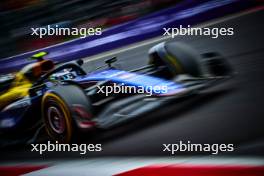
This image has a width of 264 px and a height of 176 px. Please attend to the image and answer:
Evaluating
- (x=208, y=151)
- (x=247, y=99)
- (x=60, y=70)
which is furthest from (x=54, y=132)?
(x=247, y=99)

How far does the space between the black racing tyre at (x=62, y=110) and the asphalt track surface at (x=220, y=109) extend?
0.16 meters

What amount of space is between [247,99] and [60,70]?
2.95ft

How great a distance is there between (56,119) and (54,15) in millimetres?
501

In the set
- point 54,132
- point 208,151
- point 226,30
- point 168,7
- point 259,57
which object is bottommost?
point 208,151

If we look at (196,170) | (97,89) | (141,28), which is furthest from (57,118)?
(196,170)

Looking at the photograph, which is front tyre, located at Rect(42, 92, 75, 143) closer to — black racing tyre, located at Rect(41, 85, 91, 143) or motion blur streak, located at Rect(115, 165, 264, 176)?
black racing tyre, located at Rect(41, 85, 91, 143)

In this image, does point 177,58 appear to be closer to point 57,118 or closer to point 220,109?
point 220,109

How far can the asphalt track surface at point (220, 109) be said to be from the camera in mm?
1714

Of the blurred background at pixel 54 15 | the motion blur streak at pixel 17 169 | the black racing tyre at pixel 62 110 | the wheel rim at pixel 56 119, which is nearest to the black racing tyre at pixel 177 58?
the blurred background at pixel 54 15

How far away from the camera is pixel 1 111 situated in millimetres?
2238

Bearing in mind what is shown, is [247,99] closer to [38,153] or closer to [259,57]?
[259,57]

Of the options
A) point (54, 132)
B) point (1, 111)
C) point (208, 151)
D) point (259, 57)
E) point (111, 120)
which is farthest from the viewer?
point (1, 111)

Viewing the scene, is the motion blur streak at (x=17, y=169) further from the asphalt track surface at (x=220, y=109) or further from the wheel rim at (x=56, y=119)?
A: the asphalt track surface at (x=220, y=109)

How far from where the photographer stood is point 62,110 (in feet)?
6.66
